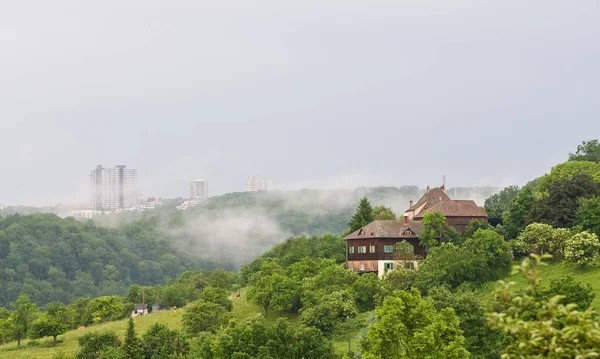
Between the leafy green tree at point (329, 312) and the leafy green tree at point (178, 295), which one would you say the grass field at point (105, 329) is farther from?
the leafy green tree at point (178, 295)

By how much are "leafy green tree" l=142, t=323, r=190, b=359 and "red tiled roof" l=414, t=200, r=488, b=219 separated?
34.9 m

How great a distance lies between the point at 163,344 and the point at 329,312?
584 inches

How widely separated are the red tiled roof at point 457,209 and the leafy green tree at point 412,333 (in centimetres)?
4176

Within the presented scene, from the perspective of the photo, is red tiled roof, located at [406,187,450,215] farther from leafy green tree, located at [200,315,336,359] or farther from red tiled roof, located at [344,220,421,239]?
leafy green tree, located at [200,315,336,359]

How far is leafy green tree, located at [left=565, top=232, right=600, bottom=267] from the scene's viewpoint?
2751 inches

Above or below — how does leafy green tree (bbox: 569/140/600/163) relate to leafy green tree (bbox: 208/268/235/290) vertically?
above

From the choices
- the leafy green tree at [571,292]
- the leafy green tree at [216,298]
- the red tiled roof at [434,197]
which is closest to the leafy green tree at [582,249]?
the leafy green tree at [571,292]

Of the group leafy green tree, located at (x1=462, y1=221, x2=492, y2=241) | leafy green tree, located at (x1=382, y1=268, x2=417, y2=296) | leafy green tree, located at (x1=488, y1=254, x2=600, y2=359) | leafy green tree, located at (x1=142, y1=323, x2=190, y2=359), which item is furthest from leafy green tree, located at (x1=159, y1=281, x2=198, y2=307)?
leafy green tree, located at (x1=488, y1=254, x2=600, y2=359)

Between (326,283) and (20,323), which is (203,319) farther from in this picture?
(20,323)

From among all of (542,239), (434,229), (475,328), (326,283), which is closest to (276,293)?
(326,283)

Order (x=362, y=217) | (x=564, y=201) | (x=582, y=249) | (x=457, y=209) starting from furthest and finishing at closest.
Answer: (x=362, y=217)
(x=457, y=209)
(x=564, y=201)
(x=582, y=249)

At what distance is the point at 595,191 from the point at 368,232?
2419 centimetres

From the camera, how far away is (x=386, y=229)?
284ft

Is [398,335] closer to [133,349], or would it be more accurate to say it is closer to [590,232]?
[133,349]
